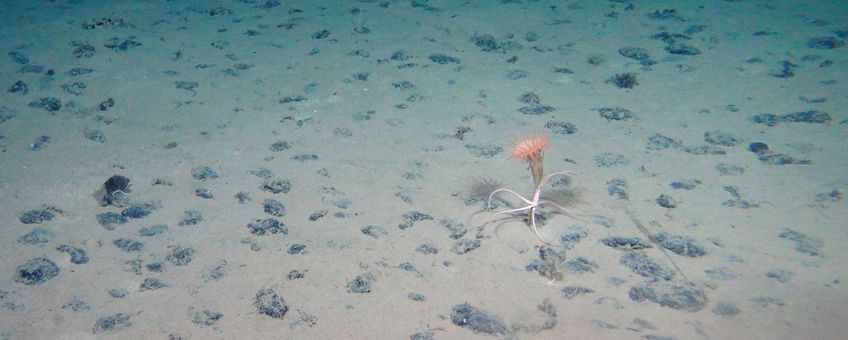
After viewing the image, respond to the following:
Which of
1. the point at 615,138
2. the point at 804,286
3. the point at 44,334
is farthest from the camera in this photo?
the point at 615,138

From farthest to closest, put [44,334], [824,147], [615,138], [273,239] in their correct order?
[615,138], [824,147], [273,239], [44,334]

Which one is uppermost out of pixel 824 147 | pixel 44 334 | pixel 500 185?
pixel 824 147

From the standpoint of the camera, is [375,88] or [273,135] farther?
[375,88]

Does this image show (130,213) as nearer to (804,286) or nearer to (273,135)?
(273,135)

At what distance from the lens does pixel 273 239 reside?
359cm

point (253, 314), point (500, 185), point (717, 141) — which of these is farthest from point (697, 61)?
point (253, 314)

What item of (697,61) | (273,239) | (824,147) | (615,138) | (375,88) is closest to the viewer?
(273,239)

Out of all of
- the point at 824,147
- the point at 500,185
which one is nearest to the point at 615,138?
the point at 500,185

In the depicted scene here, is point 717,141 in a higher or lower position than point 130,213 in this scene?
higher

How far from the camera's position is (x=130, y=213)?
12.5 feet

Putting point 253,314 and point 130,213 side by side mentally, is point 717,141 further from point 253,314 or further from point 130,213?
point 130,213

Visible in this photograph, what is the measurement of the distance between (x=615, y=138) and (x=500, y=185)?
1.45 meters

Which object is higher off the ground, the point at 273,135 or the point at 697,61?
the point at 697,61

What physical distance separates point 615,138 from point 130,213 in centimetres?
427
